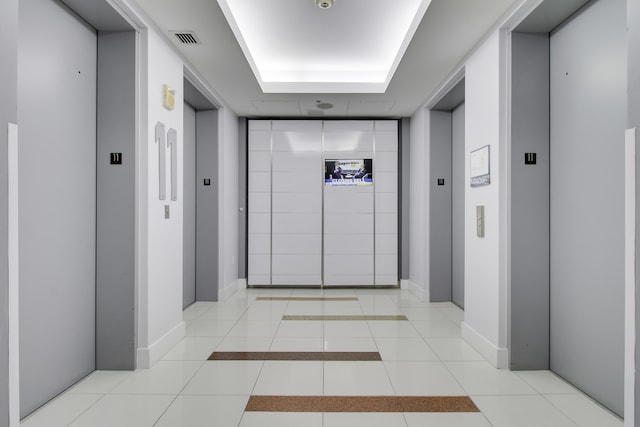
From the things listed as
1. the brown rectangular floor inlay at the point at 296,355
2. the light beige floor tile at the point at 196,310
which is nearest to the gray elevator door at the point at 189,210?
the light beige floor tile at the point at 196,310

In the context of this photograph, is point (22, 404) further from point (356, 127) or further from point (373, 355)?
point (356, 127)

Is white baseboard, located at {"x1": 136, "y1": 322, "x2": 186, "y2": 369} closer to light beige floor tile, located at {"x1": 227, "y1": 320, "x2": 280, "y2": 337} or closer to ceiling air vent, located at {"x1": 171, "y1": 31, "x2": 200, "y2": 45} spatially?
light beige floor tile, located at {"x1": 227, "y1": 320, "x2": 280, "y2": 337}

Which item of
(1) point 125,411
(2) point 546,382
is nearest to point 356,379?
(2) point 546,382

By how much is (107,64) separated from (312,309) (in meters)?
3.96

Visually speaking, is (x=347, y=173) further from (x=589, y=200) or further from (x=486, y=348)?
(x=589, y=200)

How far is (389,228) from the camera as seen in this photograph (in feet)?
24.0

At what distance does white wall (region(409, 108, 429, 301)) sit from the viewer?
629 centimetres

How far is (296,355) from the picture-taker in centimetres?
387

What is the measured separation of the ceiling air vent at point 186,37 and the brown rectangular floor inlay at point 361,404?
3.31m

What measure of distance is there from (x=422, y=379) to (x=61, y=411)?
2.70 m

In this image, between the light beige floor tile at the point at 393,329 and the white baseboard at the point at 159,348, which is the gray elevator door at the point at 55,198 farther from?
the light beige floor tile at the point at 393,329

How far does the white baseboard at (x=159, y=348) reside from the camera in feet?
11.6

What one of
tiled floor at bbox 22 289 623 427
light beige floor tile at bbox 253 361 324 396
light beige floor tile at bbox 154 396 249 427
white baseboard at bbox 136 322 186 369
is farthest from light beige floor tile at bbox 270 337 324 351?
light beige floor tile at bbox 154 396 249 427

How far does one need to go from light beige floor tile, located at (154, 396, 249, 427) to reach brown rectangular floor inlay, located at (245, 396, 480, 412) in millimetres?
110
